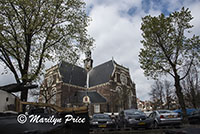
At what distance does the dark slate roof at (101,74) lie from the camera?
4969 centimetres

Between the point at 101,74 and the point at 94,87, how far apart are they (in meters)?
5.10

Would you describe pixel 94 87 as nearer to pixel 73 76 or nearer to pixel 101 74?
pixel 101 74

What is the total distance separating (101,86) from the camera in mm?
48000

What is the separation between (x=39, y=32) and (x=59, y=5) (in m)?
2.82

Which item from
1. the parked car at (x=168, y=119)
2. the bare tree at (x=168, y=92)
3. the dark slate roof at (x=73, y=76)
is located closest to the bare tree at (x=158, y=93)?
the bare tree at (x=168, y=92)

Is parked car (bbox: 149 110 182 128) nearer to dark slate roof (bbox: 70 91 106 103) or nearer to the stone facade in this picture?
the stone facade

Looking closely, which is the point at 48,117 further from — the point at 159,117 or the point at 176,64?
the point at 176,64

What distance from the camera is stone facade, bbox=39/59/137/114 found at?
42156mm

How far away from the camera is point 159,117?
12.0m

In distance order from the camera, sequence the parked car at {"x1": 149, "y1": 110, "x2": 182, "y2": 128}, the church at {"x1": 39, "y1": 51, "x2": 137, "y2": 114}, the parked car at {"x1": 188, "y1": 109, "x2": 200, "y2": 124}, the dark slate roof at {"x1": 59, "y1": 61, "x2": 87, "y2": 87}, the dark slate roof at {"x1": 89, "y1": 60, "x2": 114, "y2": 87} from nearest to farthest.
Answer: the parked car at {"x1": 149, "y1": 110, "x2": 182, "y2": 128} < the parked car at {"x1": 188, "y1": 109, "x2": 200, "y2": 124} < the church at {"x1": 39, "y1": 51, "x2": 137, "y2": 114} < the dark slate roof at {"x1": 59, "y1": 61, "x2": 87, "y2": 87} < the dark slate roof at {"x1": 89, "y1": 60, "x2": 114, "y2": 87}

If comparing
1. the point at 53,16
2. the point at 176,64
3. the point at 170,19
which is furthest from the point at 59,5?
the point at 176,64

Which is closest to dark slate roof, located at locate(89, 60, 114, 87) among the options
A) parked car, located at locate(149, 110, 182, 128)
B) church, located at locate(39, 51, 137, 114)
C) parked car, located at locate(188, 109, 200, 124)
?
church, located at locate(39, 51, 137, 114)

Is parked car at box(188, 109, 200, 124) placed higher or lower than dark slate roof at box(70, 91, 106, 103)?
lower

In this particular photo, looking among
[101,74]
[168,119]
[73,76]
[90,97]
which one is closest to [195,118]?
[168,119]
